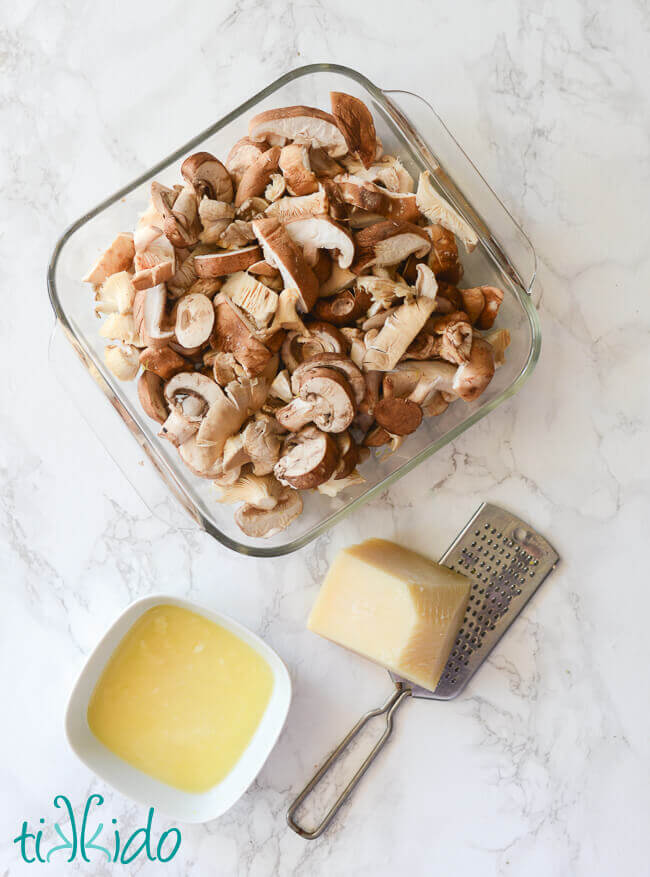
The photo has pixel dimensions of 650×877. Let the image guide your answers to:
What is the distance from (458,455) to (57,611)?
0.79 metres

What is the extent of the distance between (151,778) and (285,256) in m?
0.96

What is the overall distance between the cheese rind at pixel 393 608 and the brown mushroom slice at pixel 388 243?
49cm

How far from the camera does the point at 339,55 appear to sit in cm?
124

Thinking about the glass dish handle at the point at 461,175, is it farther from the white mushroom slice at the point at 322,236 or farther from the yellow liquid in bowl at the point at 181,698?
the yellow liquid in bowl at the point at 181,698

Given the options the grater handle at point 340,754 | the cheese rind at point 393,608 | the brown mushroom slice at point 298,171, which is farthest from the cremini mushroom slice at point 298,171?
the grater handle at point 340,754

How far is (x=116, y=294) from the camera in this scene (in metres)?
1.06

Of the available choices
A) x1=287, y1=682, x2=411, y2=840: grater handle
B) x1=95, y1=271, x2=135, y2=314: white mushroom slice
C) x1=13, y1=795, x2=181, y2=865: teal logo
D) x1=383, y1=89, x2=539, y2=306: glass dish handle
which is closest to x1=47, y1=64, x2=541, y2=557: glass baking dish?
x1=383, y1=89, x2=539, y2=306: glass dish handle

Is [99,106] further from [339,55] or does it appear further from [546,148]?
[546,148]

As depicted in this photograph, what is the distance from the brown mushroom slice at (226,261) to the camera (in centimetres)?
100

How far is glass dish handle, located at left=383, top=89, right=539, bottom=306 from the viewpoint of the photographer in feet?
3.67

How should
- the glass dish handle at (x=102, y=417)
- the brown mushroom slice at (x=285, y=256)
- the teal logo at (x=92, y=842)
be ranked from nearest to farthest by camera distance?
the brown mushroom slice at (x=285, y=256) < the glass dish handle at (x=102, y=417) < the teal logo at (x=92, y=842)

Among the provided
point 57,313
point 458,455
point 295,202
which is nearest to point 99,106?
point 57,313

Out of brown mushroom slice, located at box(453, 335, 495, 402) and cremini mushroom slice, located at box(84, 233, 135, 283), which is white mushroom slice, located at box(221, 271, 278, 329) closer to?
cremini mushroom slice, located at box(84, 233, 135, 283)

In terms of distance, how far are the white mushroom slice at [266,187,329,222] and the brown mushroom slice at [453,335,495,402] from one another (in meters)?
0.28
